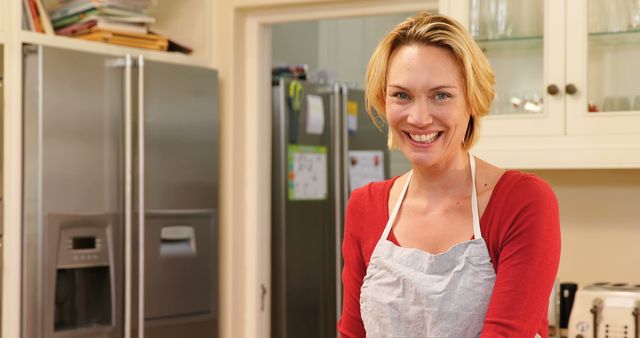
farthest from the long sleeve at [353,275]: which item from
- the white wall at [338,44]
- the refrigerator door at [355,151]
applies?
the white wall at [338,44]

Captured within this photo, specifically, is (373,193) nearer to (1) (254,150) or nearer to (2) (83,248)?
(2) (83,248)

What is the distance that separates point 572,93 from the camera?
8.95 feet

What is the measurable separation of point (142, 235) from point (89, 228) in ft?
0.73

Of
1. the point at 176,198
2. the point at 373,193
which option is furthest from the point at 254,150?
the point at 373,193

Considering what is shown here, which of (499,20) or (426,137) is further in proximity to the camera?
(499,20)

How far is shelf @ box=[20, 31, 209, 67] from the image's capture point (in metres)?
3.03

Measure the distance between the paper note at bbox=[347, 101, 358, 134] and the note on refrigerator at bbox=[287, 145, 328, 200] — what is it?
11.7 inches

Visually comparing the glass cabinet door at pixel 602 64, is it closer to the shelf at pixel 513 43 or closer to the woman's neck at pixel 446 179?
the shelf at pixel 513 43

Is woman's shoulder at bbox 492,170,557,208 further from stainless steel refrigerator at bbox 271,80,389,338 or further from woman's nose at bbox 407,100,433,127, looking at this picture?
stainless steel refrigerator at bbox 271,80,389,338

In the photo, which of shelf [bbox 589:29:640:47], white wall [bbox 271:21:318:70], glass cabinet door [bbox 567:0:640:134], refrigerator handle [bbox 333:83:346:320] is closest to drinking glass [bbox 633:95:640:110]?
glass cabinet door [bbox 567:0:640:134]

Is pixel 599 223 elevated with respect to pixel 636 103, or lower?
lower

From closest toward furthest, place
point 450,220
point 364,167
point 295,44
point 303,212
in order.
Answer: point 450,220 < point 303,212 < point 364,167 < point 295,44

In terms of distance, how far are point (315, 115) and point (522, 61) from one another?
6.05ft

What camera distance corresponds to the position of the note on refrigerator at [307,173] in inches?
173
